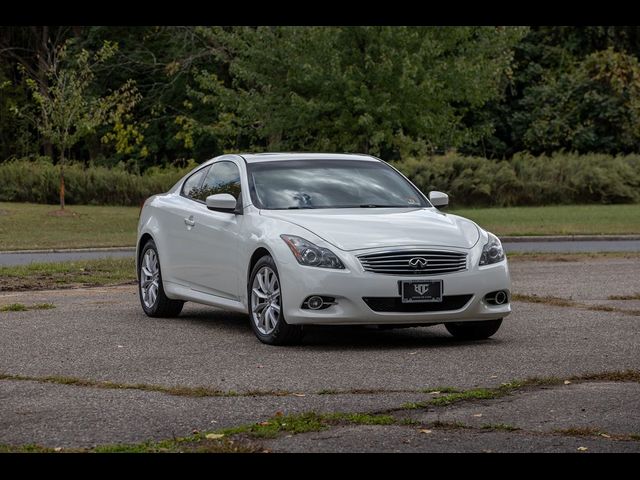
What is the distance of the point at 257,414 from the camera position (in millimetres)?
8219

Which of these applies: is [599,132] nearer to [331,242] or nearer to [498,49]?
Answer: [498,49]

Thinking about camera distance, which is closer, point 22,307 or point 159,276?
point 159,276

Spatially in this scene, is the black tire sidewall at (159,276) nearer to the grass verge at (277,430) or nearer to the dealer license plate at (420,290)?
the dealer license plate at (420,290)

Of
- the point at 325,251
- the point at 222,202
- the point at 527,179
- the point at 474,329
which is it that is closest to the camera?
the point at 325,251

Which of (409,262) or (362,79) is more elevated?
(409,262)

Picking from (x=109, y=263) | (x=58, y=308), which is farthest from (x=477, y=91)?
(x=58, y=308)

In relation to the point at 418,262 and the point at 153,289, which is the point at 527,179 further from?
the point at 418,262

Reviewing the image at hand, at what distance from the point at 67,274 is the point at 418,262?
921cm

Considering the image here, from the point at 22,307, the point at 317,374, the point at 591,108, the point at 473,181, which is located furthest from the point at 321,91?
the point at 317,374

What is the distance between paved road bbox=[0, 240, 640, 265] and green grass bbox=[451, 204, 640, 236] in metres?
2.08

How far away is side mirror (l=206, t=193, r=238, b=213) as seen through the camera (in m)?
12.4

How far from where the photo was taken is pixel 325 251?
11.3 metres

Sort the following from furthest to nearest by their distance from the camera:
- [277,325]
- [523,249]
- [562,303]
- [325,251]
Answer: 1. [523,249]
2. [562,303]
3. [277,325]
4. [325,251]
